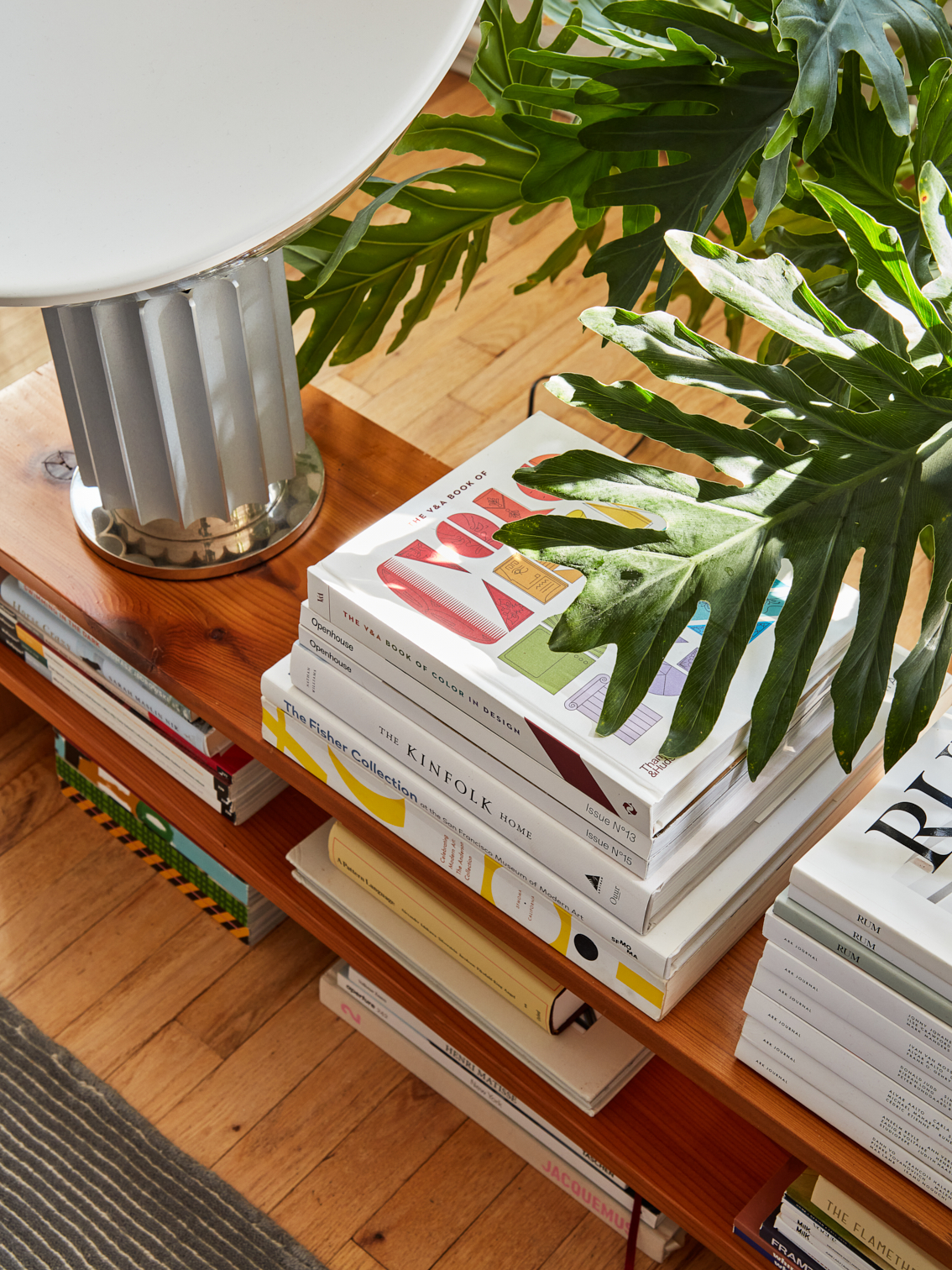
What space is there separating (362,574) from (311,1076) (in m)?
0.58

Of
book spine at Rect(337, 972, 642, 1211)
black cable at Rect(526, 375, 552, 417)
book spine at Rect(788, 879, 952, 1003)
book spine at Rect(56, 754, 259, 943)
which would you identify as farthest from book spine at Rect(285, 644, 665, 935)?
black cable at Rect(526, 375, 552, 417)

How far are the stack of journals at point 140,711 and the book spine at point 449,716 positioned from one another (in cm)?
22

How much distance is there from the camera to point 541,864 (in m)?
0.87

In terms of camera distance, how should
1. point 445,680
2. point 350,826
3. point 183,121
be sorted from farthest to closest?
point 350,826 → point 445,680 → point 183,121

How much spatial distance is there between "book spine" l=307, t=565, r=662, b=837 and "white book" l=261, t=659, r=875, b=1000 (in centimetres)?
9

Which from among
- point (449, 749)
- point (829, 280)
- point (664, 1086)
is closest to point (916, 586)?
point (829, 280)

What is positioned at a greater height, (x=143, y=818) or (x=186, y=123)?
(x=186, y=123)

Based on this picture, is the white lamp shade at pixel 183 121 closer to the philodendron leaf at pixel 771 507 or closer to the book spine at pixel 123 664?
the philodendron leaf at pixel 771 507

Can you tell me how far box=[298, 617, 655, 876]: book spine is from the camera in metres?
0.80

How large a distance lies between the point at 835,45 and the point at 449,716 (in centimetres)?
53

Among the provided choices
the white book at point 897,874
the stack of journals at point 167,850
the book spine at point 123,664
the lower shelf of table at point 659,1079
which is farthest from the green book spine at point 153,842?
the white book at point 897,874

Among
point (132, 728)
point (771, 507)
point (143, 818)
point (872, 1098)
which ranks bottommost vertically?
point (143, 818)

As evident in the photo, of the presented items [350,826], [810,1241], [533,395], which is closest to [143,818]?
[350,826]

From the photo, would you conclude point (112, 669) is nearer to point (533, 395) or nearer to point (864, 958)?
point (864, 958)
